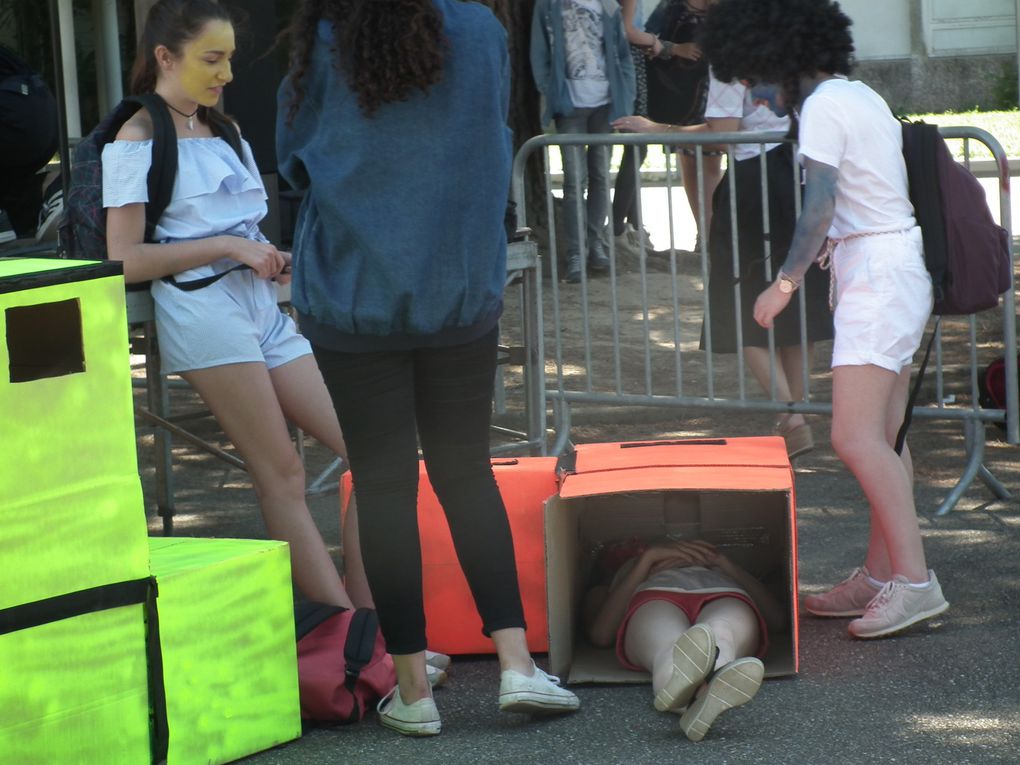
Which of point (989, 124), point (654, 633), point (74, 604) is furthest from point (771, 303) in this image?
point (989, 124)

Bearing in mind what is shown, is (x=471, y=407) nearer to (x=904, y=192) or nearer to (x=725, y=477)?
(x=725, y=477)

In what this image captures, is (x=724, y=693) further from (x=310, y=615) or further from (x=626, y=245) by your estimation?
(x=626, y=245)

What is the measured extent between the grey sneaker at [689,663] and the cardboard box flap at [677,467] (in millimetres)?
472

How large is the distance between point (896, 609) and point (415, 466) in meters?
1.50

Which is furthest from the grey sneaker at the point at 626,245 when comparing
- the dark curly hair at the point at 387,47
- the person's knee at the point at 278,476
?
the dark curly hair at the point at 387,47

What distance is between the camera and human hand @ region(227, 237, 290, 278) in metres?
4.46

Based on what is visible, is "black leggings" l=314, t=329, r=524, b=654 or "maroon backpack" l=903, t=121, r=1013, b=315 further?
"maroon backpack" l=903, t=121, r=1013, b=315

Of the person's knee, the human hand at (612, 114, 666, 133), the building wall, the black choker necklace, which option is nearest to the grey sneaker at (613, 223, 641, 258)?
the human hand at (612, 114, 666, 133)

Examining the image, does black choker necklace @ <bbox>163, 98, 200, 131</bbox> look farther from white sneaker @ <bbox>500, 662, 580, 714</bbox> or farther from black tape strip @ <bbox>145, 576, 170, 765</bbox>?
white sneaker @ <bbox>500, 662, 580, 714</bbox>

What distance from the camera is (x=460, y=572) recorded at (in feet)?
14.3

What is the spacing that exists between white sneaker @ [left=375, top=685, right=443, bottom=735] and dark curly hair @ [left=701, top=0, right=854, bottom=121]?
1.91 metres

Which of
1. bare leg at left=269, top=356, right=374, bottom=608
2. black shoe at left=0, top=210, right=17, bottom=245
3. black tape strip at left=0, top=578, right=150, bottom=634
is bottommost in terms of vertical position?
black tape strip at left=0, top=578, right=150, bottom=634

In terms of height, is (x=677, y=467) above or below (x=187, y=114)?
below

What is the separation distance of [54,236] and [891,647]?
367 cm
